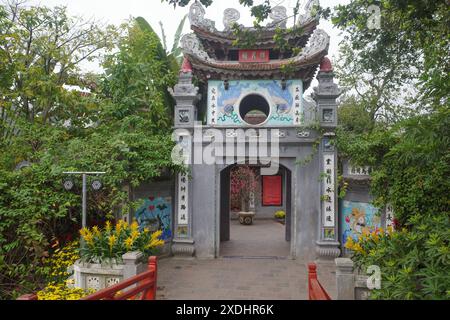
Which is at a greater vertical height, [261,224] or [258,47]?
[258,47]

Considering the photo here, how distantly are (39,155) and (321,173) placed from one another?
21.5ft

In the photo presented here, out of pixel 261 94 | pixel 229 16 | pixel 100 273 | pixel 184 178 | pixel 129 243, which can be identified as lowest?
pixel 100 273

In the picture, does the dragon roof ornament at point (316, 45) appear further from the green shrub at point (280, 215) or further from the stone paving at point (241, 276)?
the green shrub at point (280, 215)

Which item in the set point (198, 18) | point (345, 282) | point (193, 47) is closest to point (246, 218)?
point (193, 47)

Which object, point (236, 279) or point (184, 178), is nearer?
point (236, 279)

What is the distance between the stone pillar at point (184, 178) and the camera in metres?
8.02

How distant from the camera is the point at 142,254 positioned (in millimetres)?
5336

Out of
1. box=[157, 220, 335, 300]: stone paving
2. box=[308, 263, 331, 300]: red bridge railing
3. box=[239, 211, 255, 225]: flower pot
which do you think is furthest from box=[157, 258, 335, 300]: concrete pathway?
box=[239, 211, 255, 225]: flower pot

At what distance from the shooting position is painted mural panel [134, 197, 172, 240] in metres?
7.85

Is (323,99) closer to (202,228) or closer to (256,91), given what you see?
(256,91)

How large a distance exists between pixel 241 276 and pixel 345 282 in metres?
2.64

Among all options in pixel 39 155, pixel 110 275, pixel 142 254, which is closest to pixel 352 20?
pixel 142 254

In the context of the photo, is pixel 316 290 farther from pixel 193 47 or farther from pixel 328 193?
pixel 193 47

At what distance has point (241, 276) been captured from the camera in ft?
22.1
